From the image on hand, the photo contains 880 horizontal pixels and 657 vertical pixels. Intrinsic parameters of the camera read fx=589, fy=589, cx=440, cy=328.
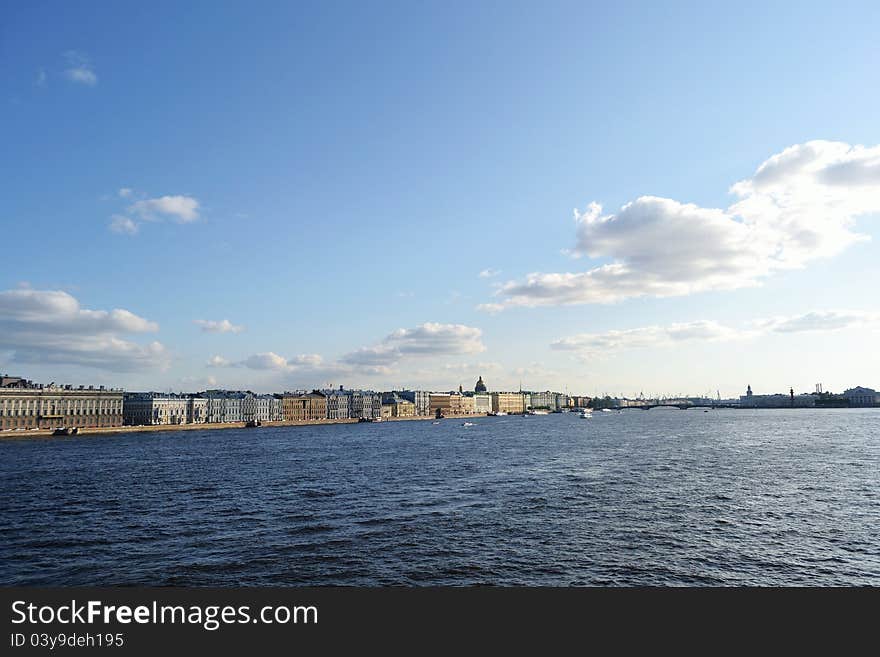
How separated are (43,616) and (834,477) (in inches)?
1801

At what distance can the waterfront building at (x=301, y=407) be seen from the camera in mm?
186212

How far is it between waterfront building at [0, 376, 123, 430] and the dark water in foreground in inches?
3162

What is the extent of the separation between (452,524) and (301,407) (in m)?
173

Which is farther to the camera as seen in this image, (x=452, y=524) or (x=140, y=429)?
(x=140, y=429)

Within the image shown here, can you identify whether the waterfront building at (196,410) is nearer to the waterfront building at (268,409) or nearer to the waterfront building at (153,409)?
the waterfront building at (153,409)

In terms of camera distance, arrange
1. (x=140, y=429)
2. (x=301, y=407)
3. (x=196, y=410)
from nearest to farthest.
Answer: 1. (x=140, y=429)
2. (x=196, y=410)
3. (x=301, y=407)

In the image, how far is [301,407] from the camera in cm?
19200

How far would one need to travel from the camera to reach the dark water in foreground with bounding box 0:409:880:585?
62.8 feet

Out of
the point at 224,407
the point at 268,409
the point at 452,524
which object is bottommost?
the point at 268,409

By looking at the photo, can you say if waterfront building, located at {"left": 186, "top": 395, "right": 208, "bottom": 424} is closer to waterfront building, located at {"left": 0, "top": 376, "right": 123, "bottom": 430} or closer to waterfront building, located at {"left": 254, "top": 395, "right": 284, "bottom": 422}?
waterfront building, located at {"left": 254, "top": 395, "right": 284, "bottom": 422}

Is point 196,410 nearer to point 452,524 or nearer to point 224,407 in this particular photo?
point 224,407

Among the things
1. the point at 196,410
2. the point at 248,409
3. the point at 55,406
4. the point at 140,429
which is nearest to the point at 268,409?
the point at 248,409

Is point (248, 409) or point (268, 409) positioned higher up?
point (248, 409)

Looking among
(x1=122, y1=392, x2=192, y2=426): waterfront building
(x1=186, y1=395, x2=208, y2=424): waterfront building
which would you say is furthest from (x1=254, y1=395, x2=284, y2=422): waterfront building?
(x1=122, y1=392, x2=192, y2=426): waterfront building
